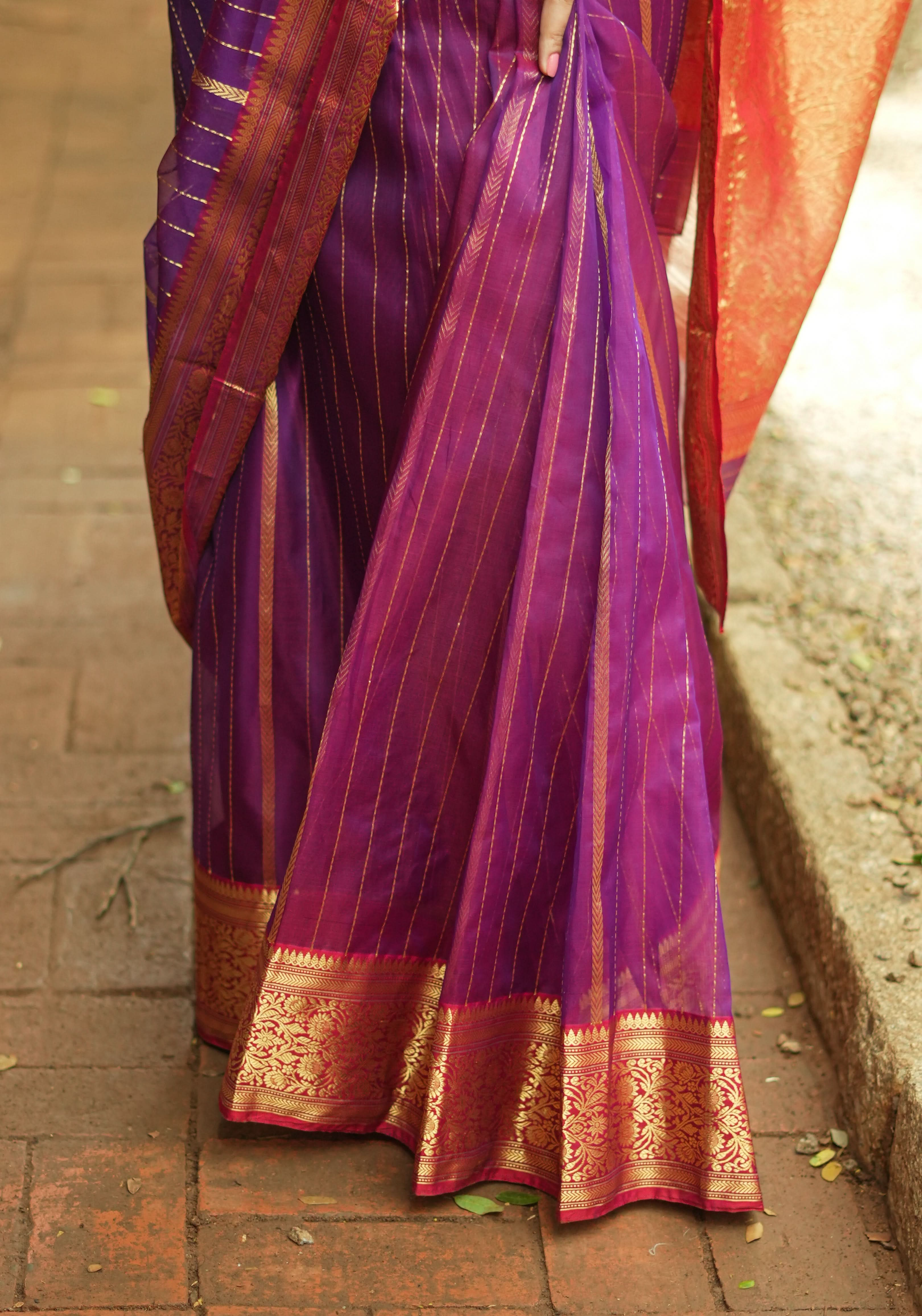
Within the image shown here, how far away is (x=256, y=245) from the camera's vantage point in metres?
1.57

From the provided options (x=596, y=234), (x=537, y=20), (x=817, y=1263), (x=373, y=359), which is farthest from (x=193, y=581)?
(x=817, y=1263)

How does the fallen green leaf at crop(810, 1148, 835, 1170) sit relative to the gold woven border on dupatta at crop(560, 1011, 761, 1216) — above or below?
below

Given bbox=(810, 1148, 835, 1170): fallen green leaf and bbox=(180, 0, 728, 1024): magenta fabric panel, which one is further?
bbox=(810, 1148, 835, 1170): fallen green leaf

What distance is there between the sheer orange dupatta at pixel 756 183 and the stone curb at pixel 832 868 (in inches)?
17.0

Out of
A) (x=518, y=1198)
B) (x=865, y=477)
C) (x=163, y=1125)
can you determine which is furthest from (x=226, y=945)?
(x=865, y=477)

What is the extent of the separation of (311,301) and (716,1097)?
1.00 meters

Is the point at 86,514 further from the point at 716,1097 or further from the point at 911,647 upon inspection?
the point at 716,1097

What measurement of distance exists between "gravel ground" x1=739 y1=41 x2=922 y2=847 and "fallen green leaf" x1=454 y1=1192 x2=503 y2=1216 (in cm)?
78

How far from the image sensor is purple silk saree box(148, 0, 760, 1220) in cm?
150

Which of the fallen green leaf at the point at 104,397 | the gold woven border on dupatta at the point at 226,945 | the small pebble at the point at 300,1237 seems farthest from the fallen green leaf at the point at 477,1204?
the fallen green leaf at the point at 104,397

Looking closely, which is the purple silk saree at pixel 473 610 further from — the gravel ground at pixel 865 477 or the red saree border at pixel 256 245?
the gravel ground at pixel 865 477

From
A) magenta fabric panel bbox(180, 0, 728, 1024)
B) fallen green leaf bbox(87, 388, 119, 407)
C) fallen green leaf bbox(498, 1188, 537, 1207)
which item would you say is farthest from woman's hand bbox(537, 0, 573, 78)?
fallen green leaf bbox(87, 388, 119, 407)

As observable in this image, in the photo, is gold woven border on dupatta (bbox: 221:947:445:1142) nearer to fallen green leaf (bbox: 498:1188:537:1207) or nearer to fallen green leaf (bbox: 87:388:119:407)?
fallen green leaf (bbox: 498:1188:537:1207)

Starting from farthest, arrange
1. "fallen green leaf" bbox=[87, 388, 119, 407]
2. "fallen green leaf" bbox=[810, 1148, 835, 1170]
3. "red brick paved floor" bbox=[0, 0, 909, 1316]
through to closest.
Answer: "fallen green leaf" bbox=[87, 388, 119, 407] < "fallen green leaf" bbox=[810, 1148, 835, 1170] < "red brick paved floor" bbox=[0, 0, 909, 1316]
